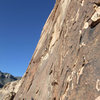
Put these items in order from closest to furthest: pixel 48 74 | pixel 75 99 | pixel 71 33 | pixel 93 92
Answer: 1. pixel 93 92
2. pixel 75 99
3. pixel 71 33
4. pixel 48 74

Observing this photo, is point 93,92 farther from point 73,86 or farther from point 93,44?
point 93,44

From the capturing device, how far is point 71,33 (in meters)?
7.20

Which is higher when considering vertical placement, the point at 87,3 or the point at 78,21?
the point at 87,3

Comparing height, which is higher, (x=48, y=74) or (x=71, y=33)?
(x=71, y=33)

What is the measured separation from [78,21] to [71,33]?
662 millimetres

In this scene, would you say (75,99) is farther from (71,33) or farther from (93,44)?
(71,33)

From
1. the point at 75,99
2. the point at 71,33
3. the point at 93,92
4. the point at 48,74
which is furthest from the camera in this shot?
the point at 48,74

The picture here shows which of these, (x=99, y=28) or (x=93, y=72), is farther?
(x=99, y=28)

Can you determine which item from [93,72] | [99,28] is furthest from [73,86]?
[99,28]

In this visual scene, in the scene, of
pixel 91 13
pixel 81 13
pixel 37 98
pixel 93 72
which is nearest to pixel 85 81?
pixel 93 72

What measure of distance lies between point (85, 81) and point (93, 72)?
1.36 feet

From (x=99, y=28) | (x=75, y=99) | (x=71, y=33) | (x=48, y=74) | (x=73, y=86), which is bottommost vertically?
(x=75, y=99)

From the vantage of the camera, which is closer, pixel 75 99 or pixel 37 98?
pixel 75 99

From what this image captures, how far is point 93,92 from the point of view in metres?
4.58
